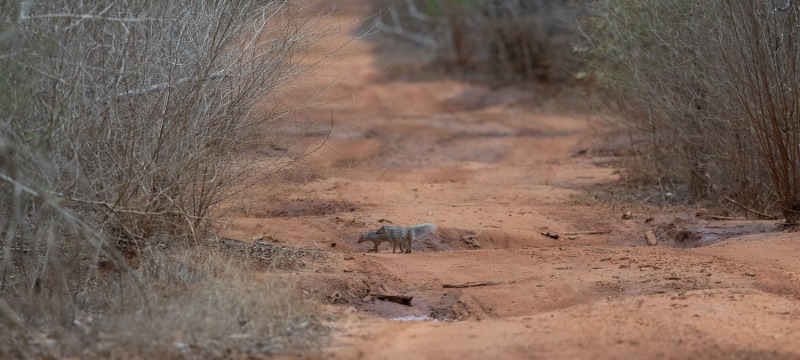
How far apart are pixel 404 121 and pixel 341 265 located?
1281cm

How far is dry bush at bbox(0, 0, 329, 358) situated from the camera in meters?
6.16

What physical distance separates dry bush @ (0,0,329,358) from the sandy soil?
21.7 inches

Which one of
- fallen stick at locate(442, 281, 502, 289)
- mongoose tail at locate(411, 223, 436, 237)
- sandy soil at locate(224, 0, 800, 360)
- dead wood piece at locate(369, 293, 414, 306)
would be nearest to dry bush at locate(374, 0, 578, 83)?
sandy soil at locate(224, 0, 800, 360)

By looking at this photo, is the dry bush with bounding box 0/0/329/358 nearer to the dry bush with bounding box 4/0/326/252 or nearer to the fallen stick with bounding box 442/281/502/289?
the dry bush with bounding box 4/0/326/252

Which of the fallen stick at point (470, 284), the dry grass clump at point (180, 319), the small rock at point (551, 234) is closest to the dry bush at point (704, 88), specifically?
the small rock at point (551, 234)

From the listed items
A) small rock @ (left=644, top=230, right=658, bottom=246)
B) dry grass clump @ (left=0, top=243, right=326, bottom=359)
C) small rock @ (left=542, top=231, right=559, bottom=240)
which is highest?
dry grass clump @ (left=0, top=243, right=326, bottom=359)

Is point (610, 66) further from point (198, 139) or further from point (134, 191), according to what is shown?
point (134, 191)

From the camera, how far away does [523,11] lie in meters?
24.1

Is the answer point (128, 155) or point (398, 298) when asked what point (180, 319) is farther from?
point (398, 298)

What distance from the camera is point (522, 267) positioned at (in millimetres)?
8617

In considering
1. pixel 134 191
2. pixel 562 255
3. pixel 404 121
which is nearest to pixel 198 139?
pixel 134 191

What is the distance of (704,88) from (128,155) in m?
5.91

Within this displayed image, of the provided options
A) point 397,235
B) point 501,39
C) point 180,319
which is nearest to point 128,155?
→ point 180,319

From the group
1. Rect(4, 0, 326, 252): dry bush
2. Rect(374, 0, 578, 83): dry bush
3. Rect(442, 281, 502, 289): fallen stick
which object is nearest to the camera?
Rect(4, 0, 326, 252): dry bush
